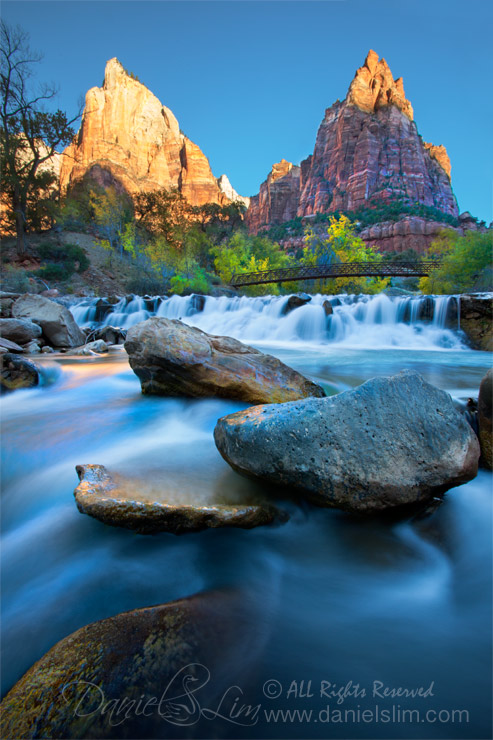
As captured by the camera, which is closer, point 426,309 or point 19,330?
point 19,330

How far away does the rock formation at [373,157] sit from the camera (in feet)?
299

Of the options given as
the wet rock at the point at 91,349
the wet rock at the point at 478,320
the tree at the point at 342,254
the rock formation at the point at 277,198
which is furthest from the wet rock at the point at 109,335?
the rock formation at the point at 277,198

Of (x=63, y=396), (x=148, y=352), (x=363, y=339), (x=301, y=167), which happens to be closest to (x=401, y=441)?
(x=148, y=352)

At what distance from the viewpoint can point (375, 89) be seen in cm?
10269

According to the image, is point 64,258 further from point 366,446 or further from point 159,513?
point 366,446

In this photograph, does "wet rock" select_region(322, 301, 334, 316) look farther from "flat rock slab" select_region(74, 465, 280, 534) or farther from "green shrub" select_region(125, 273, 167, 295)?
"green shrub" select_region(125, 273, 167, 295)

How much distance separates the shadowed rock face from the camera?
975 millimetres

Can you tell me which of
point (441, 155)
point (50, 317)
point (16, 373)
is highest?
point (441, 155)

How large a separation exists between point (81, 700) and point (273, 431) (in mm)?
1375

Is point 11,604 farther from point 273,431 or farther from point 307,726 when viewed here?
point 273,431

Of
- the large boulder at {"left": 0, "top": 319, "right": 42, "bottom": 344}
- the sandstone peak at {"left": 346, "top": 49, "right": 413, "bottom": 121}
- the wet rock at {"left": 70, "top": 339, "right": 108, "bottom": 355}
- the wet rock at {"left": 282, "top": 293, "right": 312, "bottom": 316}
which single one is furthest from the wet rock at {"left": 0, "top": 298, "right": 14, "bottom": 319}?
the sandstone peak at {"left": 346, "top": 49, "right": 413, "bottom": 121}

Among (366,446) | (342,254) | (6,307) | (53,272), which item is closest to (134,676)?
(366,446)

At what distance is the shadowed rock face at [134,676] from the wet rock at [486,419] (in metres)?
2.12

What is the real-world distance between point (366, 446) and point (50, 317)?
8837 mm
